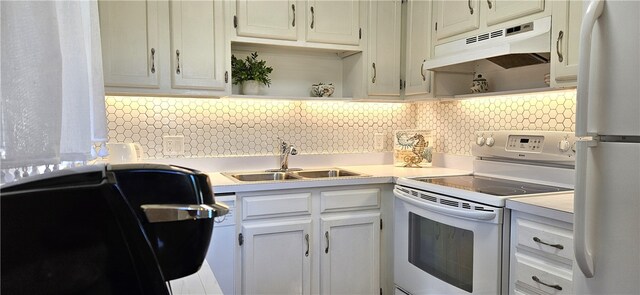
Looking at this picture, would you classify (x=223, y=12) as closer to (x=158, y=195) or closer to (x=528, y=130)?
(x=528, y=130)

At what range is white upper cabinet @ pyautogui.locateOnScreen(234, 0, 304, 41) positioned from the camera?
2510 mm

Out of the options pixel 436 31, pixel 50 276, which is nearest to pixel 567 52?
pixel 436 31

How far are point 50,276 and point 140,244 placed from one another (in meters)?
0.08

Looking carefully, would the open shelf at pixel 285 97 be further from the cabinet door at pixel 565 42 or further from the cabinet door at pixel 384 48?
the cabinet door at pixel 565 42

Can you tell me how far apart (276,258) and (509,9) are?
70.5 inches

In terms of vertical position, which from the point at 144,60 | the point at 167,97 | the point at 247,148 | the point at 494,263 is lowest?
the point at 494,263

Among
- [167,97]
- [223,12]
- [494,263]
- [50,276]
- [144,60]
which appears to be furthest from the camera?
[167,97]

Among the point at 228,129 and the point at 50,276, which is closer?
the point at 50,276

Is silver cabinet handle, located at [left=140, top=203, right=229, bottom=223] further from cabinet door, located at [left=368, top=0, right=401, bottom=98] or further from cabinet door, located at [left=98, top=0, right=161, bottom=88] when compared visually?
cabinet door, located at [left=368, top=0, right=401, bottom=98]

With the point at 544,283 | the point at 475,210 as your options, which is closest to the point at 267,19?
the point at 475,210

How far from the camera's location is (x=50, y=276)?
40cm

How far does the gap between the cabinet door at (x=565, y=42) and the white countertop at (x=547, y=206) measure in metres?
0.54

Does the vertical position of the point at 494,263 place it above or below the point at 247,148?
below

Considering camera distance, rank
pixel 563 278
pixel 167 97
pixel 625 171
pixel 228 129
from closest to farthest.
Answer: pixel 625 171, pixel 563 278, pixel 167 97, pixel 228 129
